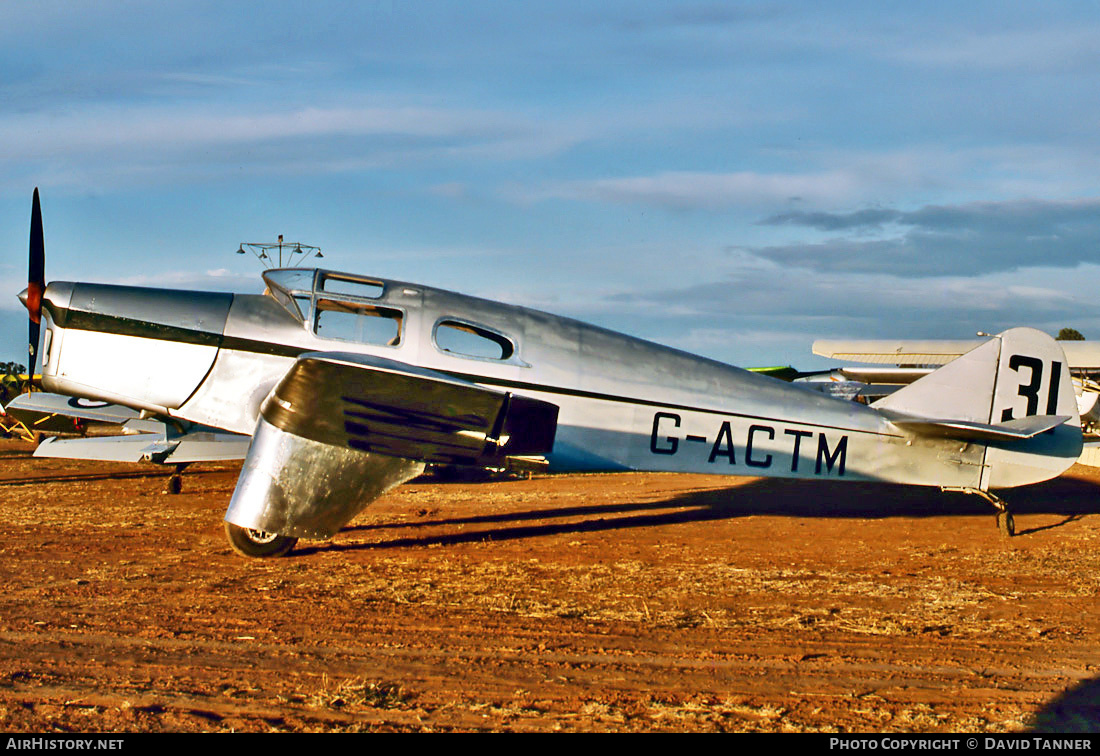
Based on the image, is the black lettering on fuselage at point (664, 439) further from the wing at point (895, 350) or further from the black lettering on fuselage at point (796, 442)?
the wing at point (895, 350)

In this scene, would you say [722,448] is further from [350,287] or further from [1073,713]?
[1073,713]

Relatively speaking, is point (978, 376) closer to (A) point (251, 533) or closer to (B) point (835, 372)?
(A) point (251, 533)

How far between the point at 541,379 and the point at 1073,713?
482 cm

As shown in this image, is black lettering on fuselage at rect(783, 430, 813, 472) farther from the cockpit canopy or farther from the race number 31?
the cockpit canopy

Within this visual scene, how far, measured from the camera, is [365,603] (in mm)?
5969

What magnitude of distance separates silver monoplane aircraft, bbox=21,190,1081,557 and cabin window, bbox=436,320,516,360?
1 cm

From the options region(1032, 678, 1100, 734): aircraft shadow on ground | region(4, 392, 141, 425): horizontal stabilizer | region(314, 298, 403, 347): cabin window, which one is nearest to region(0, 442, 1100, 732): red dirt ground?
region(1032, 678, 1100, 734): aircraft shadow on ground

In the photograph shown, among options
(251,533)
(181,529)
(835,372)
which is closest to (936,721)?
(251,533)

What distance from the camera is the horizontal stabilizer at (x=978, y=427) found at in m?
8.32

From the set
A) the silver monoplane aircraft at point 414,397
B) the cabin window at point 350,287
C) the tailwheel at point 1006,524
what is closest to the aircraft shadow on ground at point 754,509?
the tailwheel at point 1006,524

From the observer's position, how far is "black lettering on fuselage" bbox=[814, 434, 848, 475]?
8406 mm

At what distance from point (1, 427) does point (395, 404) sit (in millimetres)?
23029

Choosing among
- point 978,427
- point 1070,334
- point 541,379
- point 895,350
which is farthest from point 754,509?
point 1070,334

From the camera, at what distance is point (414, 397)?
21.6ft
